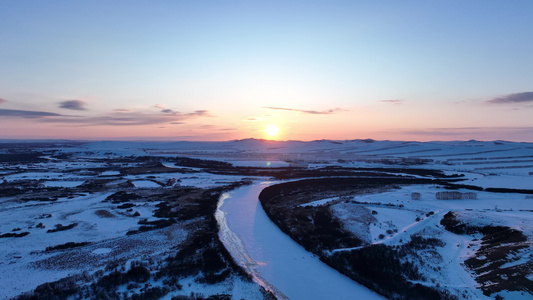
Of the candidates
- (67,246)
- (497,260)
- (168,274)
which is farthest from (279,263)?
(67,246)

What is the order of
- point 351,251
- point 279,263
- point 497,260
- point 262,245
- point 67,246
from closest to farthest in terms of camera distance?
point 497,260 < point 279,263 < point 351,251 < point 67,246 < point 262,245

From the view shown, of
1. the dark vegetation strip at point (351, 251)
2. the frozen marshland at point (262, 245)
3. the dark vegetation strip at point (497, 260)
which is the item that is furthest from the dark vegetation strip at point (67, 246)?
the dark vegetation strip at point (497, 260)

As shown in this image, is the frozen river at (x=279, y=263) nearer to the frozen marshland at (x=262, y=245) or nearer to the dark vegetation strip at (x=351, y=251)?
the frozen marshland at (x=262, y=245)

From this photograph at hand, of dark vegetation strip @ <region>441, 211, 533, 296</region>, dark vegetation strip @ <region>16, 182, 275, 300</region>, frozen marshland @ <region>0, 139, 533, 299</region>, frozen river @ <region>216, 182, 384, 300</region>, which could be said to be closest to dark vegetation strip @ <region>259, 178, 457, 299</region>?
frozen marshland @ <region>0, 139, 533, 299</region>

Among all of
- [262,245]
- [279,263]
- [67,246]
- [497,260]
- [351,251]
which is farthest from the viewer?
[262,245]

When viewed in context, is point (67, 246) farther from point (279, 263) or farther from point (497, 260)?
point (497, 260)

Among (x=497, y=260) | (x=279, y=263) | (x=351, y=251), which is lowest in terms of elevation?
(x=279, y=263)

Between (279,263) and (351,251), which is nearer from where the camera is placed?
(279,263)

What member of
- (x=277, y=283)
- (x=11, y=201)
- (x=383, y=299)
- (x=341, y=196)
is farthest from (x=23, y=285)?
(x=341, y=196)
